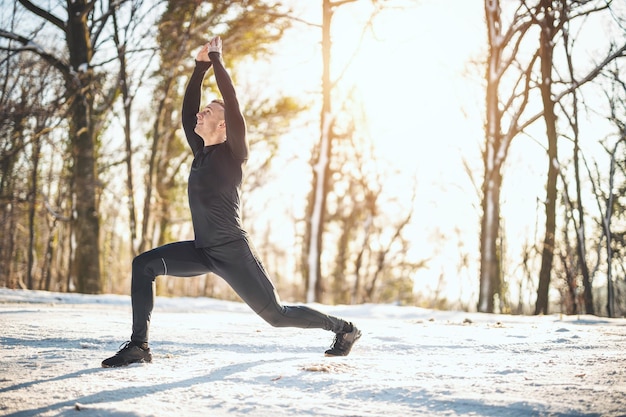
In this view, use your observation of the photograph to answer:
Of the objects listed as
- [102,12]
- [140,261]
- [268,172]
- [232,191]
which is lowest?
[140,261]

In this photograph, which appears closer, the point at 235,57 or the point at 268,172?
the point at 235,57

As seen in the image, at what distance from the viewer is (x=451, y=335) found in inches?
214

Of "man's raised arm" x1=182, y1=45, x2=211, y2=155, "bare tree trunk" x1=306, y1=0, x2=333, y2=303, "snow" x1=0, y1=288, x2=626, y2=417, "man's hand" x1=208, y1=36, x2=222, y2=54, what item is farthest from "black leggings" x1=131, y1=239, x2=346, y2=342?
"bare tree trunk" x1=306, y1=0, x2=333, y2=303

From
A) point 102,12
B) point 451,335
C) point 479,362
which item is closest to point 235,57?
point 102,12

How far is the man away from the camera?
3.57m

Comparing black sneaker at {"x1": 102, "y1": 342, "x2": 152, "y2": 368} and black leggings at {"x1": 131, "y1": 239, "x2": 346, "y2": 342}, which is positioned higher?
black leggings at {"x1": 131, "y1": 239, "x2": 346, "y2": 342}

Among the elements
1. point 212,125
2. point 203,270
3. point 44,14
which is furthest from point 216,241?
point 44,14

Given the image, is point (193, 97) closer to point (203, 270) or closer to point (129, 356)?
point (203, 270)

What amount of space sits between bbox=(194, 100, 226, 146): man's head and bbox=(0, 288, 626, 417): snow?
5.20 ft

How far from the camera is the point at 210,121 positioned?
3.73 meters

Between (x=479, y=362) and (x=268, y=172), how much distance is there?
77.2ft

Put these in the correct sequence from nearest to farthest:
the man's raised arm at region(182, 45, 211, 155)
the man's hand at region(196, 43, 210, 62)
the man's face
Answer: the man's face < the man's hand at region(196, 43, 210, 62) < the man's raised arm at region(182, 45, 211, 155)

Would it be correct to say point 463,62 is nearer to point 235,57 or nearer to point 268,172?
point 235,57

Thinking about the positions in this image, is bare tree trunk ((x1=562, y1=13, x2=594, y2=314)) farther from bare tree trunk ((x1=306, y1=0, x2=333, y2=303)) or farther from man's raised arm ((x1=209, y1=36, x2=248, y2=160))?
man's raised arm ((x1=209, y1=36, x2=248, y2=160))
